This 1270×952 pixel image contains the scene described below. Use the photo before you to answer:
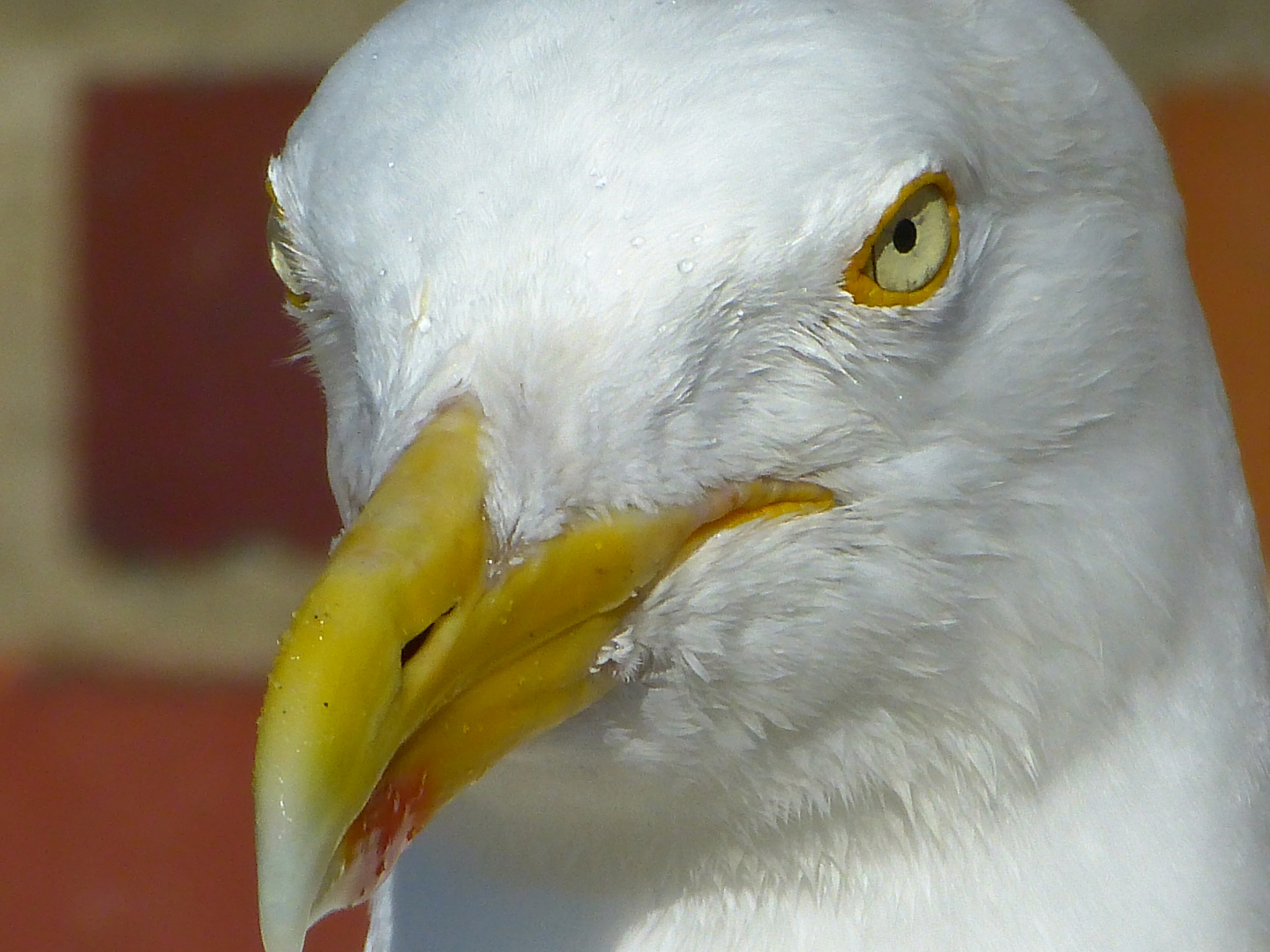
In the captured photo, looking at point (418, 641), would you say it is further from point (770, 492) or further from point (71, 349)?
point (71, 349)

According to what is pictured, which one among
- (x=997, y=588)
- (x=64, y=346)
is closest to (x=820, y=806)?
(x=997, y=588)

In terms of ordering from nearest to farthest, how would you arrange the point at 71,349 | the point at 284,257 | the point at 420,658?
the point at 420,658 < the point at 284,257 < the point at 71,349

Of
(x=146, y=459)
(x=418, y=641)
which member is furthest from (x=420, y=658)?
(x=146, y=459)

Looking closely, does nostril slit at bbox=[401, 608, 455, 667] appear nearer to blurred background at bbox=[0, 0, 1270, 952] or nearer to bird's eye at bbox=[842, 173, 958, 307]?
bird's eye at bbox=[842, 173, 958, 307]

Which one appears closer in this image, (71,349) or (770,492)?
(770,492)

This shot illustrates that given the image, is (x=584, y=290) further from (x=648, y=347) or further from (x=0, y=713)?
(x=0, y=713)

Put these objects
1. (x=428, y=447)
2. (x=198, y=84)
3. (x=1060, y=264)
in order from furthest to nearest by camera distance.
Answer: (x=198, y=84)
(x=1060, y=264)
(x=428, y=447)

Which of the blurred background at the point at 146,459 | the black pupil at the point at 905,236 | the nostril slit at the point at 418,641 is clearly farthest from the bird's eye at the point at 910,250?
the blurred background at the point at 146,459
